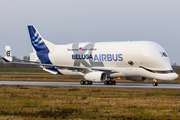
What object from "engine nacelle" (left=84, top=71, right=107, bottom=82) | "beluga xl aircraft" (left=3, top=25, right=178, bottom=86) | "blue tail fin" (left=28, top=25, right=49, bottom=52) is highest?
"blue tail fin" (left=28, top=25, right=49, bottom=52)

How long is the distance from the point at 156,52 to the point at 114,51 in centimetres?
556

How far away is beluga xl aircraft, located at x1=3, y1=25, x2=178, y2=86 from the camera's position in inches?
1492

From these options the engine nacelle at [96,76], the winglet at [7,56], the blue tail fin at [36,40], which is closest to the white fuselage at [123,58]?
the engine nacelle at [96,76]

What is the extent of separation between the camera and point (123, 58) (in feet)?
130

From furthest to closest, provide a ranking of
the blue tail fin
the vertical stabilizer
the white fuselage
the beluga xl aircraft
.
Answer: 1. the blue tail fin
2. the vertical stabilizer
3. the beluga xl aircraft
4. the white fuselage

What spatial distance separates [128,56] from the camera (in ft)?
129

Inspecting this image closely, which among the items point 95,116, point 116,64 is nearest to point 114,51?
point 116,64

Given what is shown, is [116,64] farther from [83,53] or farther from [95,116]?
[95,116]

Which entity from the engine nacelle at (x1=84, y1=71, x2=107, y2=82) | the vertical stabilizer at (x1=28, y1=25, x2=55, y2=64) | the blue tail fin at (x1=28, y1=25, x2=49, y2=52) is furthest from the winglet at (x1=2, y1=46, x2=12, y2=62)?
the engine nacelle at (x1=84, y1=71, x2=107, y2=82)

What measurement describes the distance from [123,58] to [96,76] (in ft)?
13.4

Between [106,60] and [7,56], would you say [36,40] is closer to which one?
[7,56]

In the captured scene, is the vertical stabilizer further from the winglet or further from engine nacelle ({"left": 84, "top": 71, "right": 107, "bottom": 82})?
engine nacelle ({"left": 84, "top": 71, "right": 107, "bottom": 82})

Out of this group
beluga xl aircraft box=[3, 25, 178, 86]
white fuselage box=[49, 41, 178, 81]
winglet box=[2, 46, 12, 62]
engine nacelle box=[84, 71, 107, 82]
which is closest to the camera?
white fuselage box=[49, 41, 178, 81]

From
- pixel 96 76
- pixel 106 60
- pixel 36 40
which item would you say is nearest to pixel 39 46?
pixel 36 40
